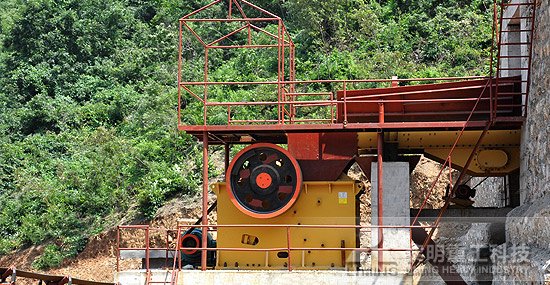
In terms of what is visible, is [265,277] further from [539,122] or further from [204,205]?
[539,122]

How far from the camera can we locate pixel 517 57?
47.7 ft

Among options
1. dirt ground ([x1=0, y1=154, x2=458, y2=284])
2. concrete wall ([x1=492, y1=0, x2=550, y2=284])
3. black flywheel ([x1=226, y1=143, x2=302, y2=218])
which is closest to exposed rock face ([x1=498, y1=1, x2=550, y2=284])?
concrete wall ([x1=492, y1=0, x2=550, y2=284])

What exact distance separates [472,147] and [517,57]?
2193mm

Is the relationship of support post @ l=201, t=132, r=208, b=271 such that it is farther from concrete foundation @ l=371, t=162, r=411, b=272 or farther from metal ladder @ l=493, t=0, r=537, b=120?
metal ladder @ l=493, t=0, r=537, b=120

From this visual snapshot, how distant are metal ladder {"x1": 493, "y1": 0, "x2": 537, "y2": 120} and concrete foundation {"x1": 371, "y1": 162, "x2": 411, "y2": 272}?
93.6 inches

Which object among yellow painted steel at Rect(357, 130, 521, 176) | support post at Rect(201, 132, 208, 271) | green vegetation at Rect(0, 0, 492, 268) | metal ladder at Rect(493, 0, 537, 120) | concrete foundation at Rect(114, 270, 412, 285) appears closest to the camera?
concrete foundation at Rect(114, 270, 412, 285)

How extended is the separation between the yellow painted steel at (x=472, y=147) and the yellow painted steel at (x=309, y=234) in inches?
66.4

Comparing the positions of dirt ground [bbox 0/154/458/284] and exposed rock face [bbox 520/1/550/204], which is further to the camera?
dirt ground [bbox 0/154/458/284]

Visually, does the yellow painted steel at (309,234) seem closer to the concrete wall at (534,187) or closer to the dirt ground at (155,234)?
the concrete wall at (534,187)

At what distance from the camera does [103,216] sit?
27391 mm

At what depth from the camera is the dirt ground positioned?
79.7 ft

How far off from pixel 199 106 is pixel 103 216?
22.1 ft

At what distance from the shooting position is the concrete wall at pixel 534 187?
443 inches

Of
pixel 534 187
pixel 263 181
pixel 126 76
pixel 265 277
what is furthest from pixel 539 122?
pixel 126 76
